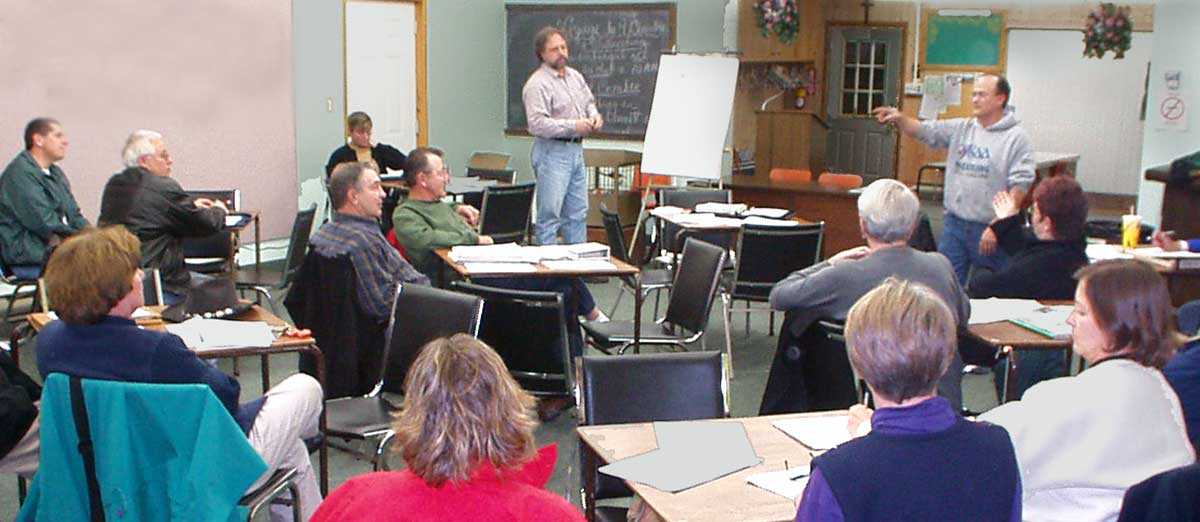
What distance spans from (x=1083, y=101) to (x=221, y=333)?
1395cm

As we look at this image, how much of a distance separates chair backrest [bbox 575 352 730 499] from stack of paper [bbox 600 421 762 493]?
1.04 feet

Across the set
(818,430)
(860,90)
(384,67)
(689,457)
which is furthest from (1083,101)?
(689,457)

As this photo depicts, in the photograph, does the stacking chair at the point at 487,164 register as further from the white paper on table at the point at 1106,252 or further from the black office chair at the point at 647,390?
the black office chair at the point at 647,390

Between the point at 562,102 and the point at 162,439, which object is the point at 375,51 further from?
the point at 162,439

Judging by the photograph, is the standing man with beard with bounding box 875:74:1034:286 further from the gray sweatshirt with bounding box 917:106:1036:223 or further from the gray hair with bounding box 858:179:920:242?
the gray hair with bounding box 858:179:920:242

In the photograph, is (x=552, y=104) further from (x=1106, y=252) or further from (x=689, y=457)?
(x=689, y=457)

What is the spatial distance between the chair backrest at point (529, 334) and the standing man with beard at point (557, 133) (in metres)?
3.34

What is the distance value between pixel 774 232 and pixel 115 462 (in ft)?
12.8

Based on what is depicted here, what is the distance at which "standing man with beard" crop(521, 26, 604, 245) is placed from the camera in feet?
26.3

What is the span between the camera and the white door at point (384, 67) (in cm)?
999

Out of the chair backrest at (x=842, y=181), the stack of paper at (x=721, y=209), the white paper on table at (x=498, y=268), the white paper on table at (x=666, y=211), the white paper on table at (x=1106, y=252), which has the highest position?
the chair backrest at (x=842, y=181)

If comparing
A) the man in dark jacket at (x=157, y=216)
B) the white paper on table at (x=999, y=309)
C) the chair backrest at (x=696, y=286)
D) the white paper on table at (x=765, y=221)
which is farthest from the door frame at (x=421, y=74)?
the white paper on table at (x=999, y=309)

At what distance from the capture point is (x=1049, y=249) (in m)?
4.88

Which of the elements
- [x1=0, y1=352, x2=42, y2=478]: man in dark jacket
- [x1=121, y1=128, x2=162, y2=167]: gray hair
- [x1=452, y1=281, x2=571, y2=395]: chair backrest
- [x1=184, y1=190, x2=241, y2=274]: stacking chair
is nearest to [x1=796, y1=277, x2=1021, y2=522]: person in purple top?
[x1=0, y1=352, x2=42, y2=478]: man in dark jacket
